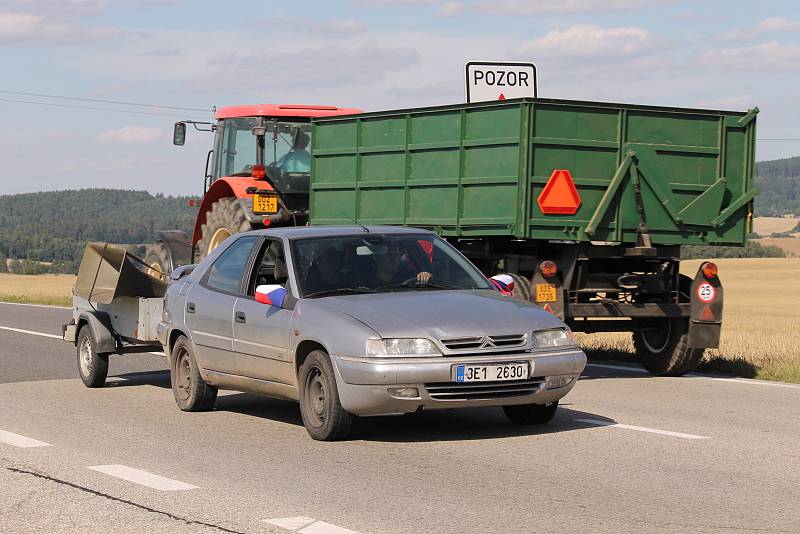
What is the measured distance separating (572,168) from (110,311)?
191 inches

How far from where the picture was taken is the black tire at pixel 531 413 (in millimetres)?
10227

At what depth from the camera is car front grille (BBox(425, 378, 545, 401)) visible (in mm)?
9273

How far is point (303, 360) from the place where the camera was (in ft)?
32.8

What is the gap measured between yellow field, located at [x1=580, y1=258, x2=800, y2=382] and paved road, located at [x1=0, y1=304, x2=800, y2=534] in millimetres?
2853

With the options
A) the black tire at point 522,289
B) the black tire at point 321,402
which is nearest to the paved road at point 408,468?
the black tire at point 321,402

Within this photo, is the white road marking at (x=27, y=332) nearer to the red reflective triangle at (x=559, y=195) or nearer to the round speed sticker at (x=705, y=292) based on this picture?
the red reflective triangle at (x=559, y=195)

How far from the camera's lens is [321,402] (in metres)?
9.75

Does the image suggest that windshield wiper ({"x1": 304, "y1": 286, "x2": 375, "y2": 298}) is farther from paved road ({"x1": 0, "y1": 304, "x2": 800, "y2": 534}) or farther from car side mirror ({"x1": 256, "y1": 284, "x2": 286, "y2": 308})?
paved road ({"x1": 0, "y1": 304, "x2": 800, "y2": 534})

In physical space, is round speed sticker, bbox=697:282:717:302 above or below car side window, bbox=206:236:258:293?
below

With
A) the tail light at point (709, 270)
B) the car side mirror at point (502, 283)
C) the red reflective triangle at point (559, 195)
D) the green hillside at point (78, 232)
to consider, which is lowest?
the green hillside at point (78, 232)

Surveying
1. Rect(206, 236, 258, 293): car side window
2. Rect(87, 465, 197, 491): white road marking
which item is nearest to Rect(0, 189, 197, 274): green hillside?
Rect(206, 236, 258, 293): car side window

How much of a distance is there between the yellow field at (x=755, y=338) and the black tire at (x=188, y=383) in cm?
631

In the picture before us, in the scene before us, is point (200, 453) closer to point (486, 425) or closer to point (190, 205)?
point (486, 425)

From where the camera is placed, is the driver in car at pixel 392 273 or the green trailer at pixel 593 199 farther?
the green trailer at pixel 593 199
